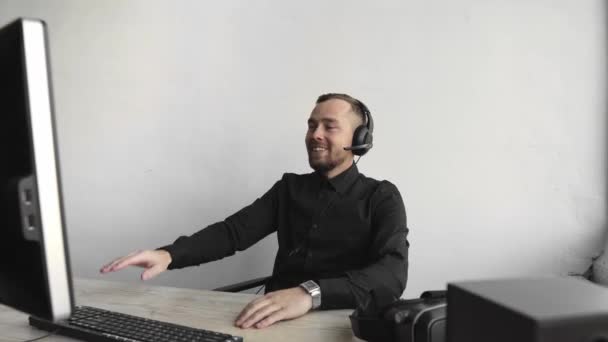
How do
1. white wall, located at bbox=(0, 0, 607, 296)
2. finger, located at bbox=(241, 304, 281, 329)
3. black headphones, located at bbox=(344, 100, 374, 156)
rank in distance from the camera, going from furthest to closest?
white wall, located at bbox=(0, 0, 607, 296)
black headphones, located at bbox=(344, 100, 374, 156)
finger, located at bbox=(241, 304, 281, 329)

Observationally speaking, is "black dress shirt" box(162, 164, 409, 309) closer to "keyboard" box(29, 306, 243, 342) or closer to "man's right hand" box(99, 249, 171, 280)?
"man's right hand" box(99, 249, 171, 280)

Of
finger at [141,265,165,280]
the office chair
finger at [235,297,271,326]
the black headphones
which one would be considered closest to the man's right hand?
finger at [141,265,165,280]

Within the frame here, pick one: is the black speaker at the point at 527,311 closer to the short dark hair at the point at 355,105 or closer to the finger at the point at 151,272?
the finger at the point at 151,272

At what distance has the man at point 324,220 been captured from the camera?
158 cm

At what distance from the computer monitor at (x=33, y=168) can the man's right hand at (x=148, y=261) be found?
2.13 feet

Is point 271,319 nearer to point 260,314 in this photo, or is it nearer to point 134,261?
point 260,314

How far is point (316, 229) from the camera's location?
1719mm

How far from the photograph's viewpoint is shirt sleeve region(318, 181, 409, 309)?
1120 millimetres

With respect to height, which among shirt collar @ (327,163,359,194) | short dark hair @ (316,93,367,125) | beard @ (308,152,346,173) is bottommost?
shirt collar @ (327,163,359,194)

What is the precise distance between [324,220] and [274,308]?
75 cm

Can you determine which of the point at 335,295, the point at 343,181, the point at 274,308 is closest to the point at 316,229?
the point at 343,181

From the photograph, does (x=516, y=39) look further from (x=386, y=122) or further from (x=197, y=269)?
(x=197, y=269)

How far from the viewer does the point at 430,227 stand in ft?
6.57

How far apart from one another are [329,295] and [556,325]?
706 mm
